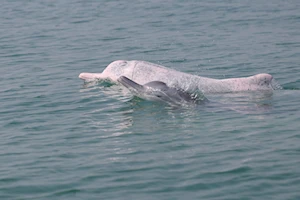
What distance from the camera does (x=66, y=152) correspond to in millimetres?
11773

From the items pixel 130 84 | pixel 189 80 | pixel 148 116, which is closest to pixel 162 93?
pixel 130 84

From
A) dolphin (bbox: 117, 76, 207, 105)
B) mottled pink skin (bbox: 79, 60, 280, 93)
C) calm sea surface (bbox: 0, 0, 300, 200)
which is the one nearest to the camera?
calm sea surface (bbox: 0, 0, 300, 200)

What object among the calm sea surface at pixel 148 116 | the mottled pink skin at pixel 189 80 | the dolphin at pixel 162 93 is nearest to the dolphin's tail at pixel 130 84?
the dolphin at pixel 162 93

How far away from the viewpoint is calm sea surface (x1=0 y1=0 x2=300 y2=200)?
396 inches

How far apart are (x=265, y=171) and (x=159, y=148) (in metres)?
2.10

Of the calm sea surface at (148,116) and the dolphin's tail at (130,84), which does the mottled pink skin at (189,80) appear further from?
the dolphin's tail at (130,84)

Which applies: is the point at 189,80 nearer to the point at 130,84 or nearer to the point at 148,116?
the point at 130,84

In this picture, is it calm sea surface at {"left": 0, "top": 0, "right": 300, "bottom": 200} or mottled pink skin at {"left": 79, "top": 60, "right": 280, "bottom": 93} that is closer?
calm sea surface at {"left": 0, "top": 0, "right": 300, "bottom": 200}

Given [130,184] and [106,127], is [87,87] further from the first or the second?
[130,184]

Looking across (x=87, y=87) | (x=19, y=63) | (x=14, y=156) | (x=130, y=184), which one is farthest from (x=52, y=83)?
(x=130, y=184)

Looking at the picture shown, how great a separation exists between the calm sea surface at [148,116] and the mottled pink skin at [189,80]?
456 mm

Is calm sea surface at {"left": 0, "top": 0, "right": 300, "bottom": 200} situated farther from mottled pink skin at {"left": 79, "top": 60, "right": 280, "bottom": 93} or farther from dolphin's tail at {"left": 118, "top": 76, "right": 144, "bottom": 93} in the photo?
mottled pink skin at {"left": 79, "top": 60, "right": 280, "bottom": 93}

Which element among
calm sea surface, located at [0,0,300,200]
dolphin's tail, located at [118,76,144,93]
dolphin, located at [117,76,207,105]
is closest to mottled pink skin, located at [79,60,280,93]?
calm sea surface, located at [0,0,300,200]

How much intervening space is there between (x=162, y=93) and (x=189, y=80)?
57.0 inches
